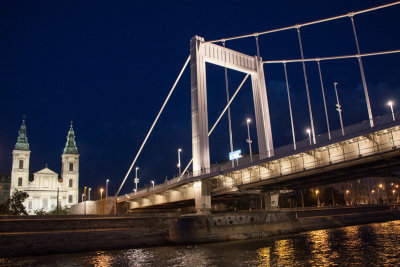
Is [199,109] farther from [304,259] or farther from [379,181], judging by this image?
[379,181]

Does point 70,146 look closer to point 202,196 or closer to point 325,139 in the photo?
point 202,196

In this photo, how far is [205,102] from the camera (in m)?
44.0

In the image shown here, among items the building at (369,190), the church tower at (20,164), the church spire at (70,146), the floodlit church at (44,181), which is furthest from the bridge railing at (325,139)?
the church spire at (70,146)

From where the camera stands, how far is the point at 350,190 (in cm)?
12338

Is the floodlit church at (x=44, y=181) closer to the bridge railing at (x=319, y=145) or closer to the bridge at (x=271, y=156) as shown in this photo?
the bridge at (x=271, y=156)

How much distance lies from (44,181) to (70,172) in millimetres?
11612

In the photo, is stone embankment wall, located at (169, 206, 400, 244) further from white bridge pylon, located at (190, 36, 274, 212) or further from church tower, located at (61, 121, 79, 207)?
church tower, located at (61, 121, 79, 207)

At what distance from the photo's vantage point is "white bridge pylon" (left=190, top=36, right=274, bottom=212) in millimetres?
41688

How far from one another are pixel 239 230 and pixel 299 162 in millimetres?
11153

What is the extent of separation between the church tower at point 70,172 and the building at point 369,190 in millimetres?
90352

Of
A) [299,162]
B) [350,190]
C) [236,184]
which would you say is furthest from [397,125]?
[350,190]

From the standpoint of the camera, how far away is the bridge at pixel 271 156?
28.1 meters

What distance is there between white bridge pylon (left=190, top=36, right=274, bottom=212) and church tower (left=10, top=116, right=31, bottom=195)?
9869 centimetres

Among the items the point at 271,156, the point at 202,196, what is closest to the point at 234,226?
the point at 202,196
